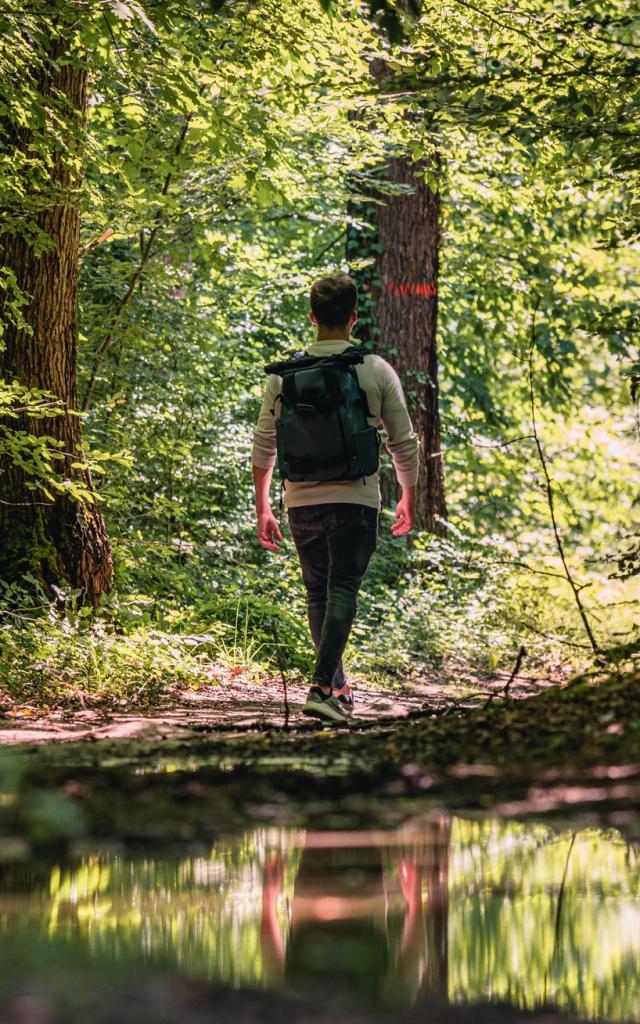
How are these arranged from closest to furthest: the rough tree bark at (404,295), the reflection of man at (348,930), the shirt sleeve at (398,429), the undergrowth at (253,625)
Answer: the reflection of man at (348,930) < the shirt sleeve at (398,429) < the undergrowth at (253,625) < the rough tree bark at (404,295)

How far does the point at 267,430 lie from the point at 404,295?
845 cm

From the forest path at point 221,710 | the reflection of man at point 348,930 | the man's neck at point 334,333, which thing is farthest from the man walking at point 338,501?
the reflection of man at point 348,930

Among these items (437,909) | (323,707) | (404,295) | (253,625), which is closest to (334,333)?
(323,707)

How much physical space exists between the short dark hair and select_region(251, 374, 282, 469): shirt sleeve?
44 cm

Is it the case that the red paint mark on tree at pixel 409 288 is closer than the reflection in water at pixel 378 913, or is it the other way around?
the reflection in water at pixel 378 913

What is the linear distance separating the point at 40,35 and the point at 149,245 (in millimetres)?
3990

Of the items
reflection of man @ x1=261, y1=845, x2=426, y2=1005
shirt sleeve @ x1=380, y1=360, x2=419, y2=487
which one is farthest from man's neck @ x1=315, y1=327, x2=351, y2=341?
reflection of man @ x1=261, y1=845, x2=426, y2=1005

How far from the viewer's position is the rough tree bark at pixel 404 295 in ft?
51.7

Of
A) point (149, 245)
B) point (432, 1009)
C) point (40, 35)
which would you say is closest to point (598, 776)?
point (432, 1009)

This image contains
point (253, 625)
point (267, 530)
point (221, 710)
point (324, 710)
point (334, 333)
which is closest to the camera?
point (324, 710)

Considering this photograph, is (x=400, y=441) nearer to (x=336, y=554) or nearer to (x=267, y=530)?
(x=336, y=554)

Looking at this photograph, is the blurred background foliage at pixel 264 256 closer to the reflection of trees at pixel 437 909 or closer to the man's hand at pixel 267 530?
the man's hand at pixel 267 530

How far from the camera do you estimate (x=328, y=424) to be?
7125 mm

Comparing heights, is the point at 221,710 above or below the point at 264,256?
below
